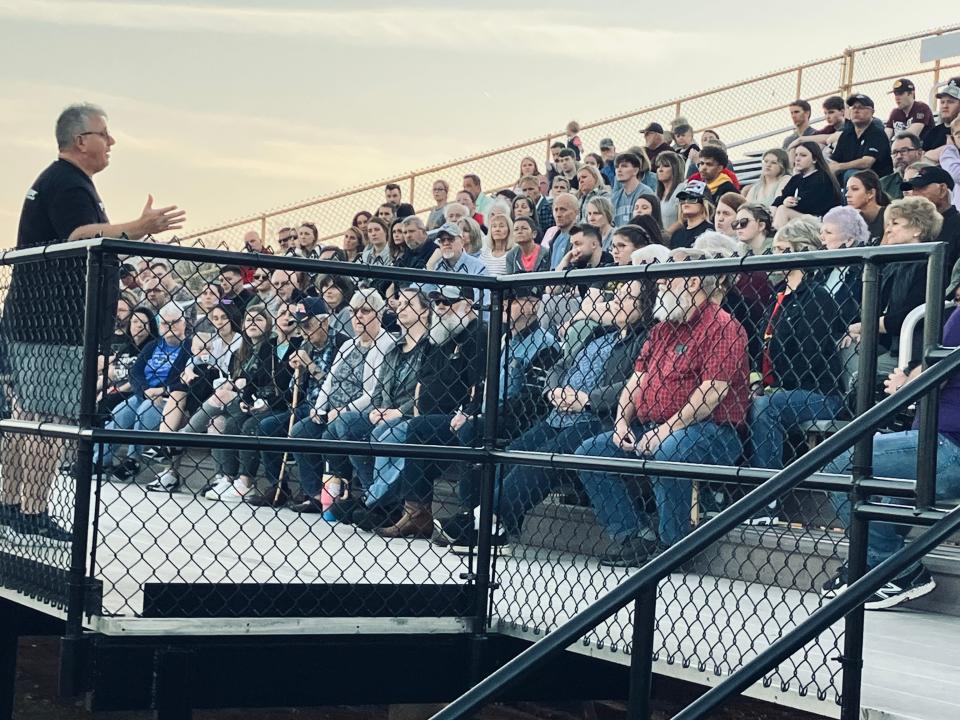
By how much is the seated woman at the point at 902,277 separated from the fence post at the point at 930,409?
1.89 metres

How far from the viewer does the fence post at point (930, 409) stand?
12.1 ft

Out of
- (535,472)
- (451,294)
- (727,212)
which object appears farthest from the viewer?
(727,212)

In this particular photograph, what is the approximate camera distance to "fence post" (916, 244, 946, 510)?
3693 millimetres

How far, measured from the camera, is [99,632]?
5.00 m

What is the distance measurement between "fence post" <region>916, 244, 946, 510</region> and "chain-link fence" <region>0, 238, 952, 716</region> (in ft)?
0.60

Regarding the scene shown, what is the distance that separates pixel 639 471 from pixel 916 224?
86.5 inches

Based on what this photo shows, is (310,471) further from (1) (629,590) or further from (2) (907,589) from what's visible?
(1) (629,590)

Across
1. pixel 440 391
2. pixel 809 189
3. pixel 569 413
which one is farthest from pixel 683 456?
pixel 809 189

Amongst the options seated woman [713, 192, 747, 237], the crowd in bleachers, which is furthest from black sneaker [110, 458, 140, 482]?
seated woman [713, 192, 747, 237]

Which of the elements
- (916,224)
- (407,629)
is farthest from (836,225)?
(407,629)

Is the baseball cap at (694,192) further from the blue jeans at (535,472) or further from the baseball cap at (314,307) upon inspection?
the blue jeans at (535,472)

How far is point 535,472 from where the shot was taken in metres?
6.47

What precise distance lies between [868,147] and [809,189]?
2.34 metres

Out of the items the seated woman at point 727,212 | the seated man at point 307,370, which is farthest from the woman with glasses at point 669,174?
the seated man at point 307,370
